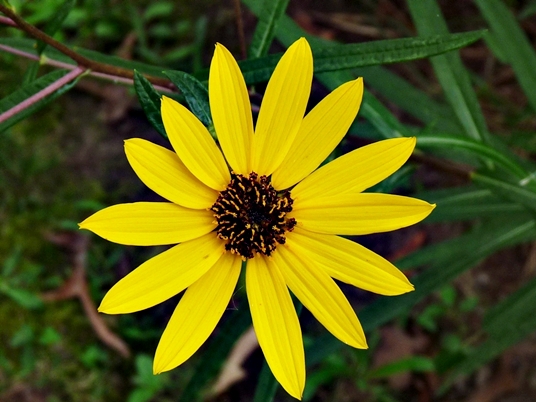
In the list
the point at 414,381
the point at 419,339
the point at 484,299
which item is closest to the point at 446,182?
the point at 484,299

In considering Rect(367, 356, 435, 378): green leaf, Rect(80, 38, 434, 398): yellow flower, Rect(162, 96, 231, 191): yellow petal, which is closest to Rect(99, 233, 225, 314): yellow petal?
Rect(80, 38, 434, 398): yellow flower

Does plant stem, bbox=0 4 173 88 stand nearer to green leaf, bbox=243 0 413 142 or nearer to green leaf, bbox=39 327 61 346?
green leaf, bbox=243 0 413 142

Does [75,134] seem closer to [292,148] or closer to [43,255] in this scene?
[43,255]

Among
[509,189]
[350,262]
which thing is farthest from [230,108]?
[509,189]

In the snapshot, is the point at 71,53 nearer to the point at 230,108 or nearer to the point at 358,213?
the point at 230,108

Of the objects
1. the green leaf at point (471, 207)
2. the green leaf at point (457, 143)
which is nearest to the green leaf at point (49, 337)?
the green leaf at point (471, 207)
